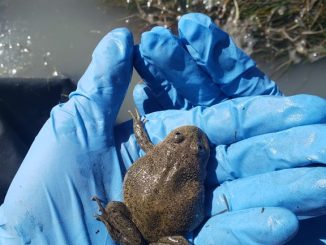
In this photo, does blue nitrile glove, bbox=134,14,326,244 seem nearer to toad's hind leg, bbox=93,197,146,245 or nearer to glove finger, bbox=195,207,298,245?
glove finger, bbox=195,207,298,245

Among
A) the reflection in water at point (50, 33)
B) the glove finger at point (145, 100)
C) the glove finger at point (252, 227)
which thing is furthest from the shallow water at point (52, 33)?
the glove finger at point (252, 227)

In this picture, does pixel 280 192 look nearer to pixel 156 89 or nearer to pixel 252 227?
pixel 252 227

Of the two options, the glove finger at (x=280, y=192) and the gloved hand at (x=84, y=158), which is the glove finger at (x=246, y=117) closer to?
the gloved hand at (x=84, y=158)

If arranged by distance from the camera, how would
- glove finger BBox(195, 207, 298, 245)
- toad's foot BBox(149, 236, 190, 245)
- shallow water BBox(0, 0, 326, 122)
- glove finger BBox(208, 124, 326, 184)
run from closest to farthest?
glove finger BBox(195, 207, 298, 245) → glove finger BBox(208, 124, 326, 184) → toad's foot BBox(149, 236, 190, 245) → shallow water BBox(0, 0, 326, 122)

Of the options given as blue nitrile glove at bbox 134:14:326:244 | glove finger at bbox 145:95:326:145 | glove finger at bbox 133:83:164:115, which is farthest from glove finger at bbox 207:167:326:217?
glove finger at bbox 133:83:164:115

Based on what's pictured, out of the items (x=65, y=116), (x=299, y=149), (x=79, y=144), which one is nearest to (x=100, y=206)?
(x=79, y=144)

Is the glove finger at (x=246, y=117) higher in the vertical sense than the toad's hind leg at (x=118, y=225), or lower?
higher

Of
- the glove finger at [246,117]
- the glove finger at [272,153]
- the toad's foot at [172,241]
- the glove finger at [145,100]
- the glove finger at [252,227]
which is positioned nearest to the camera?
the glove finger at [252,227]

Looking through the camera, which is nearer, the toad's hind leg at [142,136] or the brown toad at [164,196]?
the brown toad at [164,196]
